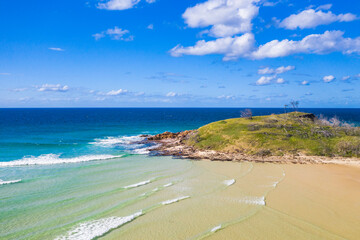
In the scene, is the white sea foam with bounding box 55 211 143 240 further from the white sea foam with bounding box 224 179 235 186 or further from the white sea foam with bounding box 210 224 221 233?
the white sea foam with bounding box 224 179 235 186

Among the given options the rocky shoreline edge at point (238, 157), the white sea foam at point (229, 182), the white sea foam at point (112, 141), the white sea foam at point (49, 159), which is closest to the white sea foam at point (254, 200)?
the white sea foam at point (229, 182)

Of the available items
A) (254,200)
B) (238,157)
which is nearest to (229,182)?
(254,200)

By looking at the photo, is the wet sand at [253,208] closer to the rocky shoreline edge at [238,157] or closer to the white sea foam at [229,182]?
the white sea foam at [229,182]

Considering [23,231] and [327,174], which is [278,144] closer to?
[327,174]

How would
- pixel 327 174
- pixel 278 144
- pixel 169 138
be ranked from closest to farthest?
pixel 327 174
pixel 278 144
pixel 169 138

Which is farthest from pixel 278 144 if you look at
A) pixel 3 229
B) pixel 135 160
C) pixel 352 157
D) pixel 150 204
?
pixel 3 229

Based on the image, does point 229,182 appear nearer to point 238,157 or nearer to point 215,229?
point 215,229

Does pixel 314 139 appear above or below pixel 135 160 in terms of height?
above

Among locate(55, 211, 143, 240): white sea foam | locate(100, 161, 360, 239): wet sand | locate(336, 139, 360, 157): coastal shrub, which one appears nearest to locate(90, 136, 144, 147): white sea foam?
locate(100, 161, 360, 239): wet sand
